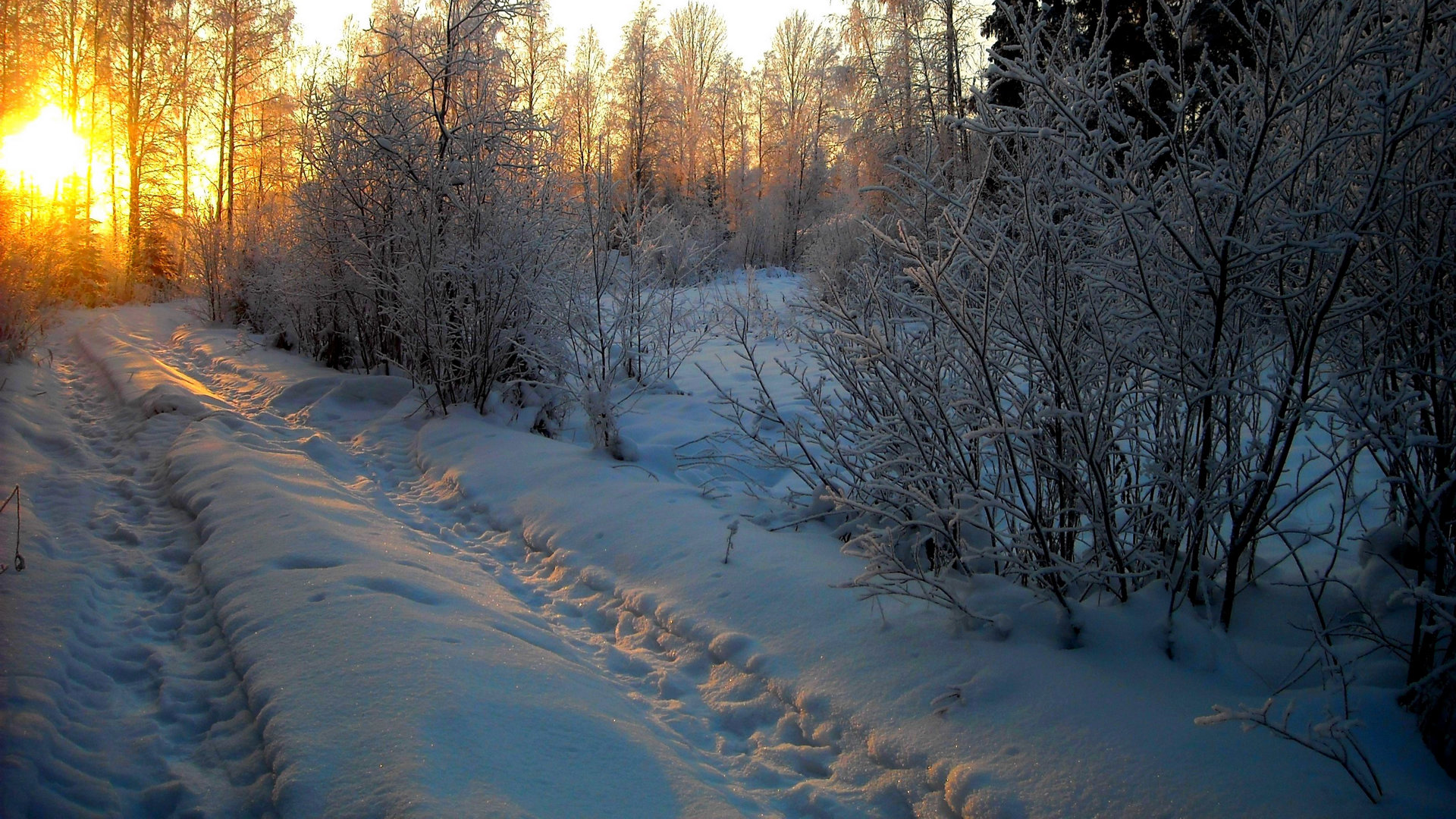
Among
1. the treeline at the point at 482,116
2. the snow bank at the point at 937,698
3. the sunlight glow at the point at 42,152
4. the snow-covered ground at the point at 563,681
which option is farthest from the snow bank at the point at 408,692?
the sunlight glow at the point at 42,152

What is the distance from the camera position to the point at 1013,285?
2.45 metres

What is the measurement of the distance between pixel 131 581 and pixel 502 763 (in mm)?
2302

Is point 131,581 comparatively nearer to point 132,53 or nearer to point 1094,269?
point 1094,269

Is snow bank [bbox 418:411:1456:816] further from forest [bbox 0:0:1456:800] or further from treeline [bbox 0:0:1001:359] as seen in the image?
treeline [bbox 0:0:1001:359]

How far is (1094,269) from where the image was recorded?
2.68 meters

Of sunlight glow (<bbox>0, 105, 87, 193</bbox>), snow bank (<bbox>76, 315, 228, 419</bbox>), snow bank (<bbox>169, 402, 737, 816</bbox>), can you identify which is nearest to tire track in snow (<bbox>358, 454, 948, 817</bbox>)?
snow bank (<bbox>169, 402, 737, 816</bbox>)

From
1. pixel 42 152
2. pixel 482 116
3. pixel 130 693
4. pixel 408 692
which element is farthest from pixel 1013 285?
pixel 42 152

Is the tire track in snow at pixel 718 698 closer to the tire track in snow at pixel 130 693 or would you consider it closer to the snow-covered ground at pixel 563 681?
the snow-covered ground at pixel 563 681

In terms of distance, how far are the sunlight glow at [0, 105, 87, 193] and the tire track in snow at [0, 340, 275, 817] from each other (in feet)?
29.7

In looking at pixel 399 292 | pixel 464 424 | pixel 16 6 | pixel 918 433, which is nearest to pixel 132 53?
pixel 16 6

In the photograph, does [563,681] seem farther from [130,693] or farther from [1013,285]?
[1013,285]

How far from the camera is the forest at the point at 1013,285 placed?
2164 millimetres

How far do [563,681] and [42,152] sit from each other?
16.1 m

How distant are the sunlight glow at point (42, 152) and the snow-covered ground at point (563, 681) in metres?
8.88
